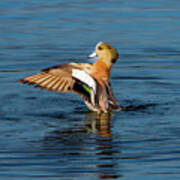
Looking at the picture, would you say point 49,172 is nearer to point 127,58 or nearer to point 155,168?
point 155,168

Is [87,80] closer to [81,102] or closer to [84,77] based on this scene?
[84,77]

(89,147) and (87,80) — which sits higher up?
(87,80)

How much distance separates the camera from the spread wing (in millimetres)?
9305

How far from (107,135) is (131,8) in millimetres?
9915

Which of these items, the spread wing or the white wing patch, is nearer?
the white wing patch

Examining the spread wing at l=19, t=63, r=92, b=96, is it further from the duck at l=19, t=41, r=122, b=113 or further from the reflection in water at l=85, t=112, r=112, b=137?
the reflection in water at l=85, t=112, r=112, b=137

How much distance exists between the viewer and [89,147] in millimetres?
7785

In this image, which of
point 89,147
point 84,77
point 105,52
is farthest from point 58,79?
point 89,147

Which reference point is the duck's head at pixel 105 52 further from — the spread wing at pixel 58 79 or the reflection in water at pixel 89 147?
the reflection in water at pixel 89 147

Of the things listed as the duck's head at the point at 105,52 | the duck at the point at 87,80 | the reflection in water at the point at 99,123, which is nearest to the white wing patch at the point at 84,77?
the duck at the point at 87,80

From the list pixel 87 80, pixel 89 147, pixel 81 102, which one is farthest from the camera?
pixel 81 102

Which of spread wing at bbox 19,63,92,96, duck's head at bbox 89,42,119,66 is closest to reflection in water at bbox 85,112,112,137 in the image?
spread wing at bbox 19,63,92,96

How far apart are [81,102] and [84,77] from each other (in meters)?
1.34

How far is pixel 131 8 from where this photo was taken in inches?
706
